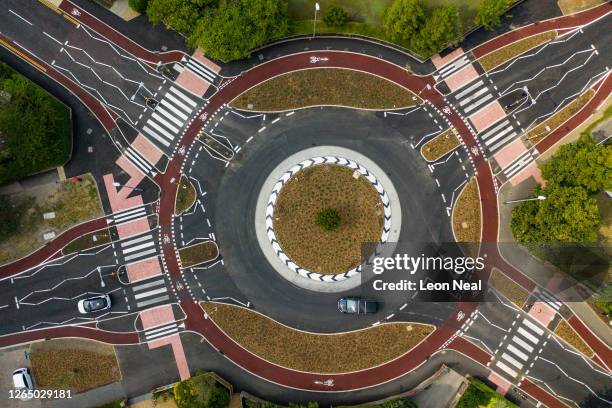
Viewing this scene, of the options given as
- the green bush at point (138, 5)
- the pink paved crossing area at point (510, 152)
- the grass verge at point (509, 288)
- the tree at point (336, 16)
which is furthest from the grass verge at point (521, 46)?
the green bush at point (138, 5)

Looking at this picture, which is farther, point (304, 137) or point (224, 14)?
point (304, 137)

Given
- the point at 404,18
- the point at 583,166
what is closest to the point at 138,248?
the point at 404,18

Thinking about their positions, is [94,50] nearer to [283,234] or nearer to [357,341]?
[283,234]

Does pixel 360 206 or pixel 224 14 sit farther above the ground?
pixel 224 14

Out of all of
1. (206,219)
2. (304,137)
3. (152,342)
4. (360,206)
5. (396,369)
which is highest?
(304,137)

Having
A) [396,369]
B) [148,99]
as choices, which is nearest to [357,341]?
[396,369]

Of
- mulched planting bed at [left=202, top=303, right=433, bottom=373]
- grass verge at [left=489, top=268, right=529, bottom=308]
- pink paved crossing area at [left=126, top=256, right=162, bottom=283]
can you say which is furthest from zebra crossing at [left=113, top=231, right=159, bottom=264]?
grass verge at [left=489, top=268, right=529, bottom=308]
